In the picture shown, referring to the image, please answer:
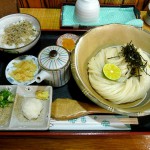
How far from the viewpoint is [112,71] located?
147 cm

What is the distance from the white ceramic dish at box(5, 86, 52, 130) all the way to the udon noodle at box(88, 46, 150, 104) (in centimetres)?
34

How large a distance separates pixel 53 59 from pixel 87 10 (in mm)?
783

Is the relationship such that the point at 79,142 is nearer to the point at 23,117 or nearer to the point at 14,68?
the point at 23,117

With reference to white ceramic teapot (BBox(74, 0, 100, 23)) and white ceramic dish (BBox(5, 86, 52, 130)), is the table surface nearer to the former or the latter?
white ceramic dish (BBox(5, 86, 52, 130))

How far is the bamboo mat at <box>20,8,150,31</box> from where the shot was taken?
84.8 inches

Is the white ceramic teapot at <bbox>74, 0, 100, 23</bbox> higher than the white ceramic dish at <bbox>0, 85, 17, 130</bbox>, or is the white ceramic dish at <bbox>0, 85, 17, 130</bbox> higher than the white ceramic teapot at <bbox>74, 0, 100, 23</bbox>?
the white ceramic teapot at <bbox>74, 0, 100, 23</bbox>

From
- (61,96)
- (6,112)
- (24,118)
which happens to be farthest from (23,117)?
(61,96)

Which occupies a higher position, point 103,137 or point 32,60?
point 32,60

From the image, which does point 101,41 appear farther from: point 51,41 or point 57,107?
point 57,107

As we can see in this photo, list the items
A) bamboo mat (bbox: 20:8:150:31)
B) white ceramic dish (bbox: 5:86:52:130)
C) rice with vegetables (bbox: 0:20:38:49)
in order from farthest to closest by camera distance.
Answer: bamboo mat (bbox: 20:8:150:31) → rice with vegetables (bbox: 0:20:38:49) → white ceramic dish (bbox: 5:86:52:130)

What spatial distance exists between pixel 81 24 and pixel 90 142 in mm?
1129

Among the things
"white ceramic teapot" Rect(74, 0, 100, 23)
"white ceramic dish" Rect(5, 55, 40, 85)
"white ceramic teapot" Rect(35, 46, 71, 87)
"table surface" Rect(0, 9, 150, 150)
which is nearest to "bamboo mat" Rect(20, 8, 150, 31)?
"white ceramic teapot" Rect(74, 0, 100, 23)

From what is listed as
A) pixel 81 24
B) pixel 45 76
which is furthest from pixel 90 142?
pixel 81 24

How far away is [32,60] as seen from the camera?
1.73 meters
